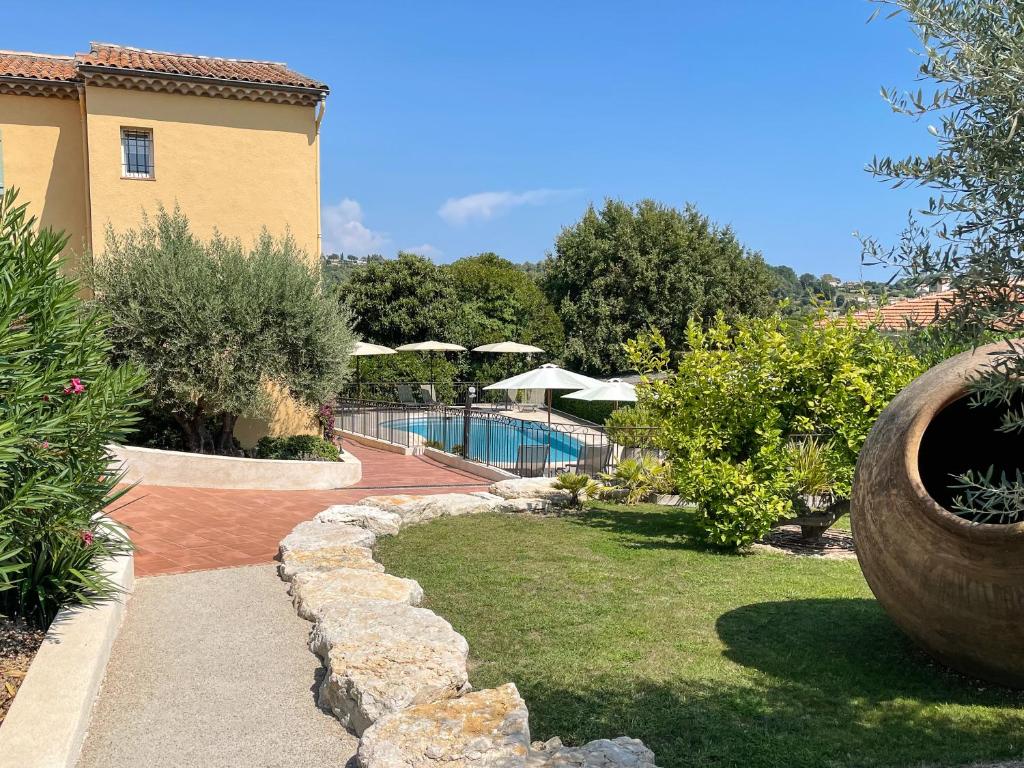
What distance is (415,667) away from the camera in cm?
472

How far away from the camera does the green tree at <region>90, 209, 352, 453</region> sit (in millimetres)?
12336

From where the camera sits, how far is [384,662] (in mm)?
4766

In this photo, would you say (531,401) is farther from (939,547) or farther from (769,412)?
(939,547)

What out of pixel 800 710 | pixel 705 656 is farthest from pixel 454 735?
pixel 705 656

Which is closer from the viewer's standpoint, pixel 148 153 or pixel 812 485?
pixel 812 485

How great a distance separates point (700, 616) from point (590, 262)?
99.1 feet

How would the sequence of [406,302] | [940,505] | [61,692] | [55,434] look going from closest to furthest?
[61,692] → [940,505] → [55,434] → [406,302]

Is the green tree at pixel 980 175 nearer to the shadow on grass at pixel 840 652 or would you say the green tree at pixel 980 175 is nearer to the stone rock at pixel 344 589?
the shadow on grass at pixel 840 652

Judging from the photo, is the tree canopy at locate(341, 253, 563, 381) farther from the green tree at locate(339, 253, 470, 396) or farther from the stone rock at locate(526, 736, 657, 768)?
the stone rock at locate(526, 736, 657, 768)

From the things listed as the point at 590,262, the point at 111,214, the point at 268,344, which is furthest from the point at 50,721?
the point at 590,262

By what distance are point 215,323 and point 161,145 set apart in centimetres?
470

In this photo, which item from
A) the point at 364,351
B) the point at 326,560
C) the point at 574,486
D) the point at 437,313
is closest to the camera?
the point at 326,560

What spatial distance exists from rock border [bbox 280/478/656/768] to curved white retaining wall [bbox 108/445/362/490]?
4960 mm

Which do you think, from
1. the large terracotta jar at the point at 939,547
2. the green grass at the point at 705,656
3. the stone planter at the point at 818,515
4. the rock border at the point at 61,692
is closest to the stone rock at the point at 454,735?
the green grass at the point at 705,656
